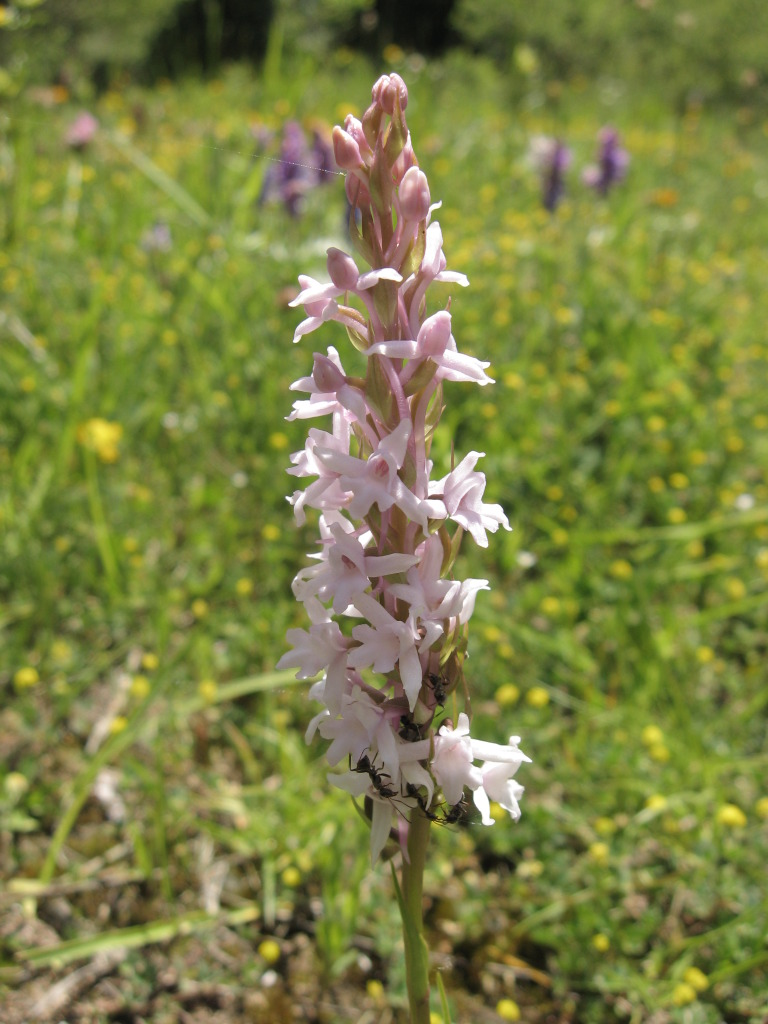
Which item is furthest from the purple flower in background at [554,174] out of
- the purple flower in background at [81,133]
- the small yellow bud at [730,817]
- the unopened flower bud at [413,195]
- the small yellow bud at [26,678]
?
the unopened flower bud at [413,195]

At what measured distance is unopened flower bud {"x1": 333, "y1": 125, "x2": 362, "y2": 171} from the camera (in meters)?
0.91

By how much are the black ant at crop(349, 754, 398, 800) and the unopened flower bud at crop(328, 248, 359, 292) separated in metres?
0.57

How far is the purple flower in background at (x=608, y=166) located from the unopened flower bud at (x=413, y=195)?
434cm

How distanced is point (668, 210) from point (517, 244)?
1.67m

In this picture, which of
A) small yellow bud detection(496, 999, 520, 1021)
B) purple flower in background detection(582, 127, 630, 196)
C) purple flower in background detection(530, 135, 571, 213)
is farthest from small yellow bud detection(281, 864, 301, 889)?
purple flower in background detection(582, 127, 630, 196)

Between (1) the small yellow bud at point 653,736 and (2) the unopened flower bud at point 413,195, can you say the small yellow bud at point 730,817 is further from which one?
(2) the unopened flower bud at point 413,195

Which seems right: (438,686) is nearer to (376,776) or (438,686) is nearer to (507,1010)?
(376,776)

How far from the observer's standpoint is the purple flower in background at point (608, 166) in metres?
4.73

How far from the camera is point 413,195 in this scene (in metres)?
0.92

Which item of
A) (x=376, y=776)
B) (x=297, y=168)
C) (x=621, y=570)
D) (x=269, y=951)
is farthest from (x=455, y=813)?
(x=297, y=168)

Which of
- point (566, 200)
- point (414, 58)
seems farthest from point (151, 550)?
point (414, 58)

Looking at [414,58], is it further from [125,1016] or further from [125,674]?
[125,1016]

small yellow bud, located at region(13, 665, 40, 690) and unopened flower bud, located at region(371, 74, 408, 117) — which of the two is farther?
small yellow bud, located at region(13, 665, 40, 690)

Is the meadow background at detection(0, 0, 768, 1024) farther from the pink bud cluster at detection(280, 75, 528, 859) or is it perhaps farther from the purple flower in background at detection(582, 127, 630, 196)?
the purple flower in background at detection(582, 127, 630, 196)
